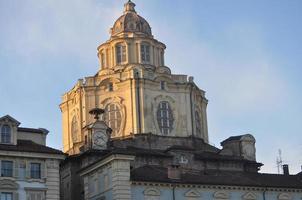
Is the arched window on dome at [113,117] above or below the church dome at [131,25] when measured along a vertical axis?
below

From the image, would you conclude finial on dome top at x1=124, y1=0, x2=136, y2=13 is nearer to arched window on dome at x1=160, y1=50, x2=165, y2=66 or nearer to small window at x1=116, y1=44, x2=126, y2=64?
small window at x1=116, y1=44, x2=126, y2=64

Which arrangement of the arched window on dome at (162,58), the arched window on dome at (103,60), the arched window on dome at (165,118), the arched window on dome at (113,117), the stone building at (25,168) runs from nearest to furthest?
the stone building at (25,168) < the arched window on dome at (113,117) < the arched window on dome at (165,118) < the arched window on dome at (103,60) < the arched window on dome at (162,58)

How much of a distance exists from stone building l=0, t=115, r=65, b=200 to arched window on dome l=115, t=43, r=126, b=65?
3373cm

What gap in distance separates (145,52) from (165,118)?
34.4 ft

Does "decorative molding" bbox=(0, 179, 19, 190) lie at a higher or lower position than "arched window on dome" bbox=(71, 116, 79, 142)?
lower

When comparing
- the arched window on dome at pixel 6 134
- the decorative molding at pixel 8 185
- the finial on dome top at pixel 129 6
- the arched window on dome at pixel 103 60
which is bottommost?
the decorative molding at pixel 8 185

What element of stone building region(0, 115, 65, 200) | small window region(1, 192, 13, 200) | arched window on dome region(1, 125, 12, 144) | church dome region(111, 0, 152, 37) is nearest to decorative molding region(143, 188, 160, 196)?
stone building region(0, 115, 65, 200)

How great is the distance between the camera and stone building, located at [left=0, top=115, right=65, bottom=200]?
6912cm

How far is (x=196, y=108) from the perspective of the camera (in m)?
104

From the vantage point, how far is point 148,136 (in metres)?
96.2

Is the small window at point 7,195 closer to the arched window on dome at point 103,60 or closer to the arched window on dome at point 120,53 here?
the arched window on dome at point 120,53

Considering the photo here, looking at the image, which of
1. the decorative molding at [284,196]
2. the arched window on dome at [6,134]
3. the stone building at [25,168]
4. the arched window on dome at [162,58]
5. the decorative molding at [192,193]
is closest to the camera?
the stone building at [25,168]

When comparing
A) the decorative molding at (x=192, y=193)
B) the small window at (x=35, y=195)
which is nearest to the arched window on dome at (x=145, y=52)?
the decorative molding at (x=192, y=193)

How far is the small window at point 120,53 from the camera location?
10488cm
